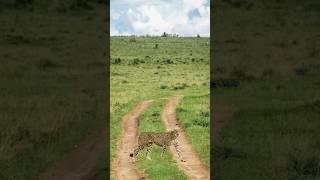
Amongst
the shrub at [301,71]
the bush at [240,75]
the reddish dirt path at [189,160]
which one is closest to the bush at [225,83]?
the bush at [240,75]

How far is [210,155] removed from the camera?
1941 centimetres

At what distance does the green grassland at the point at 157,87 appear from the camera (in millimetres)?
19984
